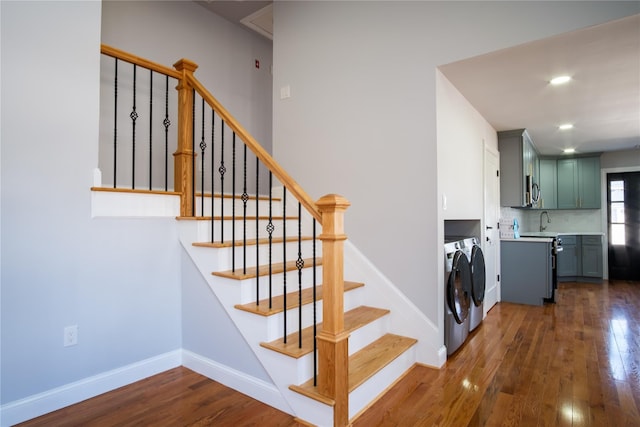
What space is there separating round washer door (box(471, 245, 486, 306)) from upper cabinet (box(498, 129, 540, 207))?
68.6 inches

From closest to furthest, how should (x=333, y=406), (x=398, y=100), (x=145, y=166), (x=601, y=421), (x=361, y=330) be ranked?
1. (x=333, y=406)
2. (x=601, y=421)
3. (x=361, y=330)
4. (x=398, y=100)
5. (x=145, y=166)

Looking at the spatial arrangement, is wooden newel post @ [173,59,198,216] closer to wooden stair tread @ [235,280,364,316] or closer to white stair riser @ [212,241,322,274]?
white stair riser @ [212,241,322,274]

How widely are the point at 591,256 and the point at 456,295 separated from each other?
479cm

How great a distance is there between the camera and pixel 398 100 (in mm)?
2773

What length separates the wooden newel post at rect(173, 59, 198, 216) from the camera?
2674mm

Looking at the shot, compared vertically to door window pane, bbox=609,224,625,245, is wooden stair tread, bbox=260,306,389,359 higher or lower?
lower

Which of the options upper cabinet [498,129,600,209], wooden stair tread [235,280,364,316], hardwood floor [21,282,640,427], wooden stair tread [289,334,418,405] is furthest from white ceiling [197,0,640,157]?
hardwood floor [21,282,640,427]

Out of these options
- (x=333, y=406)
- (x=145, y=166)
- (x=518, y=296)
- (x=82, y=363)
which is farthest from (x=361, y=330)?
(x=518, y=296)

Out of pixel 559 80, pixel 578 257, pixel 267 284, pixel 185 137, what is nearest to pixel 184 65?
pixel 185 137

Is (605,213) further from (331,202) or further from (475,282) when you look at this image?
(331,202)

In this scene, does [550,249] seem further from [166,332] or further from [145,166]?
[145,166]

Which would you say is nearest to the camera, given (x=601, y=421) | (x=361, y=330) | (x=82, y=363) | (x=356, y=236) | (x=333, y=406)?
(x=333, y=406)

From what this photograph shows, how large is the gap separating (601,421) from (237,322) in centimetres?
208

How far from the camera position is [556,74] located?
275 cm
